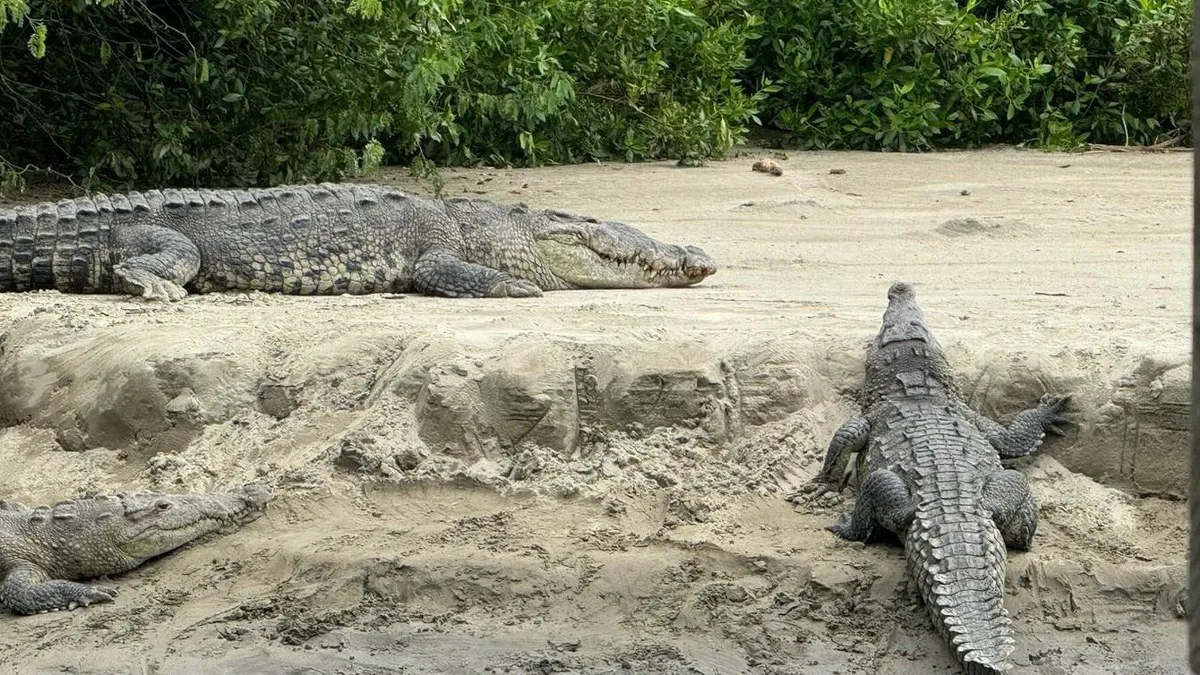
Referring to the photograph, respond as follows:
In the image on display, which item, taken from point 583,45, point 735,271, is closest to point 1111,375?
point 735,271

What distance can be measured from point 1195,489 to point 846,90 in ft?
38.3

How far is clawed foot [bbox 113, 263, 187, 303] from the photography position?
7621mm

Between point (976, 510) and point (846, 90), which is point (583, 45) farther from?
point (976, 510)

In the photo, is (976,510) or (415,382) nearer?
(976,510)

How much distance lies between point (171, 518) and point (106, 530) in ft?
0.80

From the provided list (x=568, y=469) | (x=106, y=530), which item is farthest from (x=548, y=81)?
(x=106, y=530)

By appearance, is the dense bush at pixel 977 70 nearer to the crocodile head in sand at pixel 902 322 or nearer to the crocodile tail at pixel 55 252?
the crocodile head in sand at pixel 902 322

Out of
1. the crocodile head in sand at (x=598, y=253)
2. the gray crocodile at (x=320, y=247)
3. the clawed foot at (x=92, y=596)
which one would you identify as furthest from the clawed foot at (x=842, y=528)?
the crocodile head in sand at (x=598, y=253)

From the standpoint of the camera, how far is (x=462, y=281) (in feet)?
26.2

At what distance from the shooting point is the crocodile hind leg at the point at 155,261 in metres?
7.66

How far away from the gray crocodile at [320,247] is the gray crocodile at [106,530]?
75.0 inches

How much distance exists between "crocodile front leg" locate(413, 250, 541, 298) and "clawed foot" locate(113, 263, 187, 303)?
3.88 feet

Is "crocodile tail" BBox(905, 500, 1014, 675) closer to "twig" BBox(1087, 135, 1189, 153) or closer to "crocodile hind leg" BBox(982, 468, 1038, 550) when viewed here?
"crocodile hind leg" BBox(982, 468, 1038, 550)

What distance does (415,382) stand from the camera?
6199 millimetres
